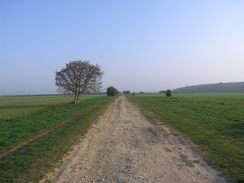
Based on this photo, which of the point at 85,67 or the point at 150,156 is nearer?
the point at 150,156

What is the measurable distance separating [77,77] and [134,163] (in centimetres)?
3939

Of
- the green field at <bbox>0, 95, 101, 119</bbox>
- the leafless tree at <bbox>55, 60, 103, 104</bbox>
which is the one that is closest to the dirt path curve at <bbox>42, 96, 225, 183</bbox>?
the green field at <bbox>0, 95, 101, 119</bbox>

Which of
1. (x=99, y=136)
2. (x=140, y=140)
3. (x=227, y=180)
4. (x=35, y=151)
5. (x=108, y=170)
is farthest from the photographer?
(x=99, y=136)

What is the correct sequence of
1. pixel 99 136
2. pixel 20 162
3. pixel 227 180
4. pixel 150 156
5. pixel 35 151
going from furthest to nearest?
1. pixel 99 136
2. pixel 35 151
3. pixel 150 156
4. pixel 20 162
5. pixel 227 180

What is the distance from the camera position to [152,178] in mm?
5617

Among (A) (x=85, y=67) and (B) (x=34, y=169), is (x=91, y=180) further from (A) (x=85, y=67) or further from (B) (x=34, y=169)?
(A) (x=85, y=67)

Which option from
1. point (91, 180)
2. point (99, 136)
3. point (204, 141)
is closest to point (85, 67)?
point (99, 136)

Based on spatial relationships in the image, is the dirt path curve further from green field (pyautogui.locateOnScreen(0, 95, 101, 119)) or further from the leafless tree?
the leafless tree

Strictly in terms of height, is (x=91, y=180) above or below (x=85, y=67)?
below

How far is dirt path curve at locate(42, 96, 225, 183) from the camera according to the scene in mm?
5668

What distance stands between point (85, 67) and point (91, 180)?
4023 cm

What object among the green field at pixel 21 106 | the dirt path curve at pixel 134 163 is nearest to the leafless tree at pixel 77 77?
the green field at pixel 21 106

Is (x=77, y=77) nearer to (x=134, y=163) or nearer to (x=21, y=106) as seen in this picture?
(x=21, y=106)

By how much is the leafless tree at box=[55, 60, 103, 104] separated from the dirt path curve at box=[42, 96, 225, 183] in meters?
35.3
